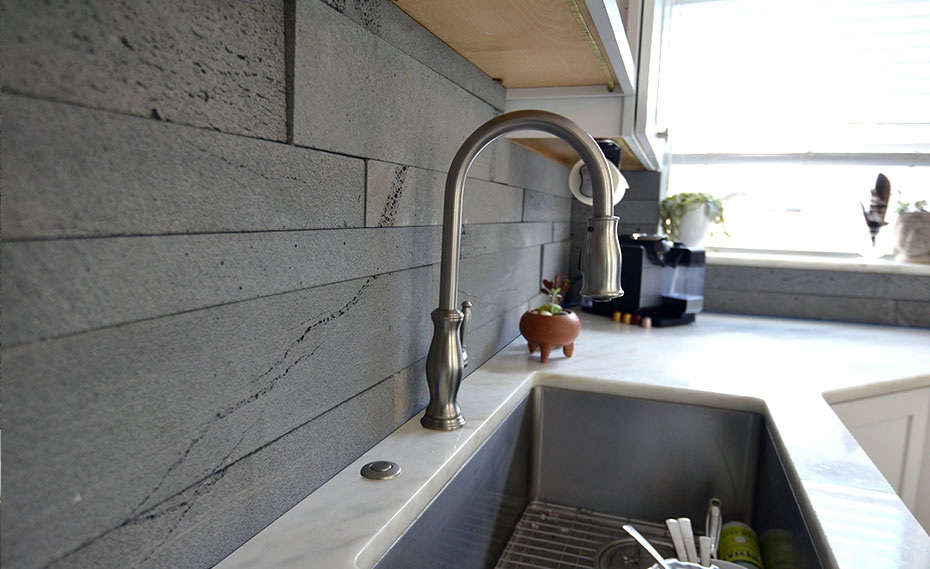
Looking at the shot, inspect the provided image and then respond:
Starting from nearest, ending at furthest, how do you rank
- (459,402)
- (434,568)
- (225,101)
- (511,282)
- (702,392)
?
(225,101), (434,568), (459,402), (702,392), (511,282)

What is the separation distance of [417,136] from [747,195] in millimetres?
1874

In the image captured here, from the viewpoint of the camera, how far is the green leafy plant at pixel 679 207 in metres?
2.31

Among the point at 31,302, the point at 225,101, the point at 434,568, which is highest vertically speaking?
the point at 225,101

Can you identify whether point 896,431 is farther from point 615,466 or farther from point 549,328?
point 549,328

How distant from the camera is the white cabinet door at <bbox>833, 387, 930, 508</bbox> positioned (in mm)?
1403

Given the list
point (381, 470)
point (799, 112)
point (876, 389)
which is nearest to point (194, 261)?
point (381, 470)

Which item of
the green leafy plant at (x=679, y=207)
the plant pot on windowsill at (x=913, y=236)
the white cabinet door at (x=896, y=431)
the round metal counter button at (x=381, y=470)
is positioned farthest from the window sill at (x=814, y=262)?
the round metal counter button at (x=381, y=470)

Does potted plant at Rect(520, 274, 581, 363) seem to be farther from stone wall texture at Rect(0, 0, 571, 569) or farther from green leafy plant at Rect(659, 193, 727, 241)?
green leafy plant at Rect(659, 193, 727, 241)

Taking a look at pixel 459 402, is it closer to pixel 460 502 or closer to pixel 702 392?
pixel 460 502

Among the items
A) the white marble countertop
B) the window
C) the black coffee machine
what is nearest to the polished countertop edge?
the white marble countertop

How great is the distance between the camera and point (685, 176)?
8.09ft

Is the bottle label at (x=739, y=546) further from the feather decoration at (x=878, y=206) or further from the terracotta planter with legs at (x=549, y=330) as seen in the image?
the feather decoration at (x=878, y=206)

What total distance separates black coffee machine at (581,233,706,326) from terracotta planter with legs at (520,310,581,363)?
24.4 inches

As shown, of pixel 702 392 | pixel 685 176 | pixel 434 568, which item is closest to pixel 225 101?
pixel 434 568
